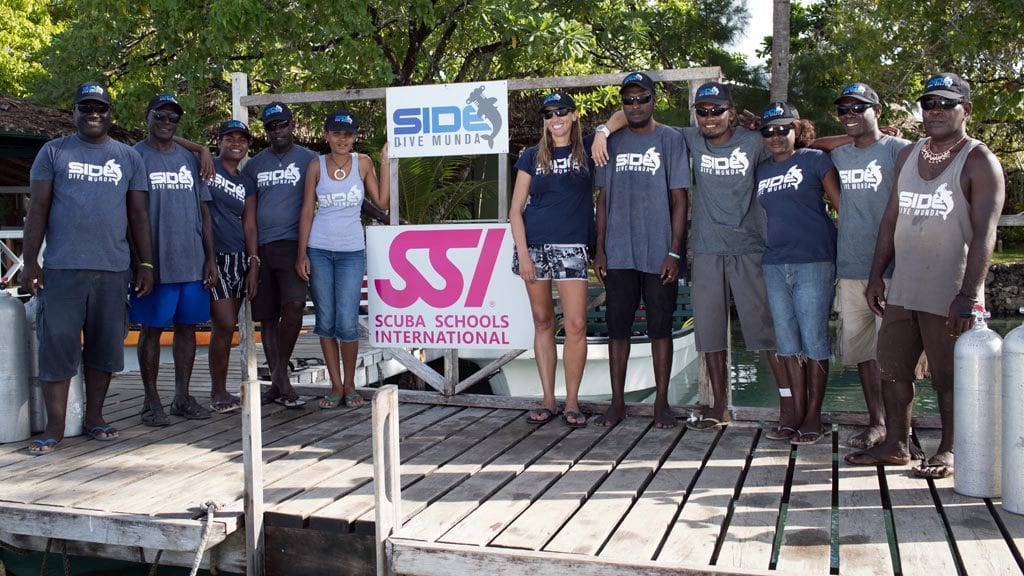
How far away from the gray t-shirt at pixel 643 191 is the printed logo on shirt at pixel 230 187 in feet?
7.78

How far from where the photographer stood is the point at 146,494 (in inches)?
180

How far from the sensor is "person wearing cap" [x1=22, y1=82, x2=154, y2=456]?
5.35 m

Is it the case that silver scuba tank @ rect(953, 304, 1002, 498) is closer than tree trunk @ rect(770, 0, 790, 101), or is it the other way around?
silver scuba tank @ rect(953, 304, 1002, 498)

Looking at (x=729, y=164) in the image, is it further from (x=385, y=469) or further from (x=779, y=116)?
(x=385, y=469)

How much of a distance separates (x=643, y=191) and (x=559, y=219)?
1.68 feet

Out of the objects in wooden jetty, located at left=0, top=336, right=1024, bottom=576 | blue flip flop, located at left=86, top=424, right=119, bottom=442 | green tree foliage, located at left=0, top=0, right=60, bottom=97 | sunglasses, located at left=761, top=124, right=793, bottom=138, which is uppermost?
green tree foliage, located at left=0, top=0, right=60, bottom=97

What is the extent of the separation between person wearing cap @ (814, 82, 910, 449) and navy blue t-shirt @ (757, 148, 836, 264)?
3.2 inches

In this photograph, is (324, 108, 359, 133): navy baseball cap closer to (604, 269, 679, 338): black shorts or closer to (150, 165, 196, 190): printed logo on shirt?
(150, 165, 196, 190): printed logo on shirt

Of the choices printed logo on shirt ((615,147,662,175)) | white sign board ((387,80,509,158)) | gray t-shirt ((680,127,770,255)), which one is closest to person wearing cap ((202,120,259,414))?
white sign board ((387,80,509,158))

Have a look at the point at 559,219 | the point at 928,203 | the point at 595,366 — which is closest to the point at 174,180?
the point at 559,219

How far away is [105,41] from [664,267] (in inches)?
→ 433

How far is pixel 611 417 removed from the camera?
586cm

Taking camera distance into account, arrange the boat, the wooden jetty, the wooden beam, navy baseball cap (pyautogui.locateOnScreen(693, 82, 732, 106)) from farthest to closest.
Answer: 1. the boat
2. navy baseball cap (pyautogui.locateOnScreen(693, 82, 732, 106))
3. the wooden beam
4. the wooden jetty

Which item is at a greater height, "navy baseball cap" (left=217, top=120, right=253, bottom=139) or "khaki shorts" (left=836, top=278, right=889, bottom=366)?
"navy baseball cap" (left=217, top=120, right=253, bottom=139)
